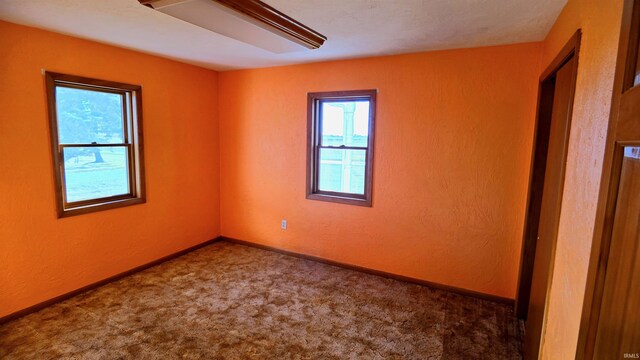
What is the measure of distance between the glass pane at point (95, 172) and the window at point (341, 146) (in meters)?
2.06

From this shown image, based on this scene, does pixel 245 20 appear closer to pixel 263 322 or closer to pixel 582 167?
pixel 582 167

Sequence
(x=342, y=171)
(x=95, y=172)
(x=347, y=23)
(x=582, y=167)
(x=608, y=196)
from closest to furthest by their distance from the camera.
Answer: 1. (x=608, y=196)
2. (x=582, y=167)
3. (x=347, y=23)
4. (x=95, y=172)
5. (x=342, y=171)

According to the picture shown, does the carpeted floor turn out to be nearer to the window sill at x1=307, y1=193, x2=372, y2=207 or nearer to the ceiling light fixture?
the window sill at x1=307, y1=193, x2=372, y2=207

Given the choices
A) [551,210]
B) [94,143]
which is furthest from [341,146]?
[94,143]

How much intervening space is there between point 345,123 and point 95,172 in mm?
2669

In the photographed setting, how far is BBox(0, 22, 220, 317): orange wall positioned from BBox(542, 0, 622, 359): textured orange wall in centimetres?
370

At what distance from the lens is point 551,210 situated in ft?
6.68

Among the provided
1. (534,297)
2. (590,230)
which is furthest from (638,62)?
(534,297)

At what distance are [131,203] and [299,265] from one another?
200 centimetres

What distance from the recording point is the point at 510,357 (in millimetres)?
2322

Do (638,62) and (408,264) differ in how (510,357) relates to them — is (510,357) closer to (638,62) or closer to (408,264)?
(408,264)

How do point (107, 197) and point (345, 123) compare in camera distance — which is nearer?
point (107, 197)

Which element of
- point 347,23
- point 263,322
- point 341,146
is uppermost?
point 347,23

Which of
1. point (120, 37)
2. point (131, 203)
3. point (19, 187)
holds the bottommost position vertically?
point (131, 203)
